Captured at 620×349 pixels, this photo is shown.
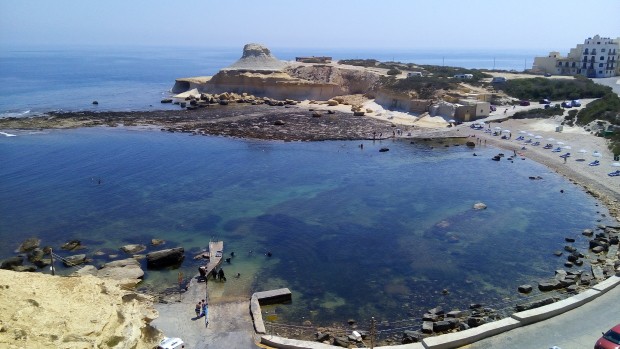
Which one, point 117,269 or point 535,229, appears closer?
point 117,269

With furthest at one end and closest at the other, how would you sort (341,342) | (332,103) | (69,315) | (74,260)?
(332,103)
(74,260)
(341,342)
(69,315)

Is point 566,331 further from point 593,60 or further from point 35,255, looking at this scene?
point 593,60

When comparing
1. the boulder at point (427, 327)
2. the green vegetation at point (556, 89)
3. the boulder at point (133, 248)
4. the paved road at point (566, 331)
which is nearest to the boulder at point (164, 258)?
the boulder at point (133, 248)

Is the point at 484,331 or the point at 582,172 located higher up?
the point at 484,331

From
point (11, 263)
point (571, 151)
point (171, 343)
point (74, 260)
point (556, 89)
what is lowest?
point (74, 260)

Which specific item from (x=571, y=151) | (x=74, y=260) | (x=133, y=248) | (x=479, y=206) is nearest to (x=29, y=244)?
(x=74, y=260)

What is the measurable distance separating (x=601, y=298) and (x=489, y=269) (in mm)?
7999

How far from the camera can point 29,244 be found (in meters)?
30.5

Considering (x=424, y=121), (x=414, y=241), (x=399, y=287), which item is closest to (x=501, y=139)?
(x=424, y=121)

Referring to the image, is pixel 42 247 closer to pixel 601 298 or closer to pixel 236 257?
pixel 236 257

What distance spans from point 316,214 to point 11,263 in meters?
19.7

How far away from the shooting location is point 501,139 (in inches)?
2329

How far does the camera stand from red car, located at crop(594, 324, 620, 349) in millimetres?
15008

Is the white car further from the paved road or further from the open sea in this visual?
the paved road
